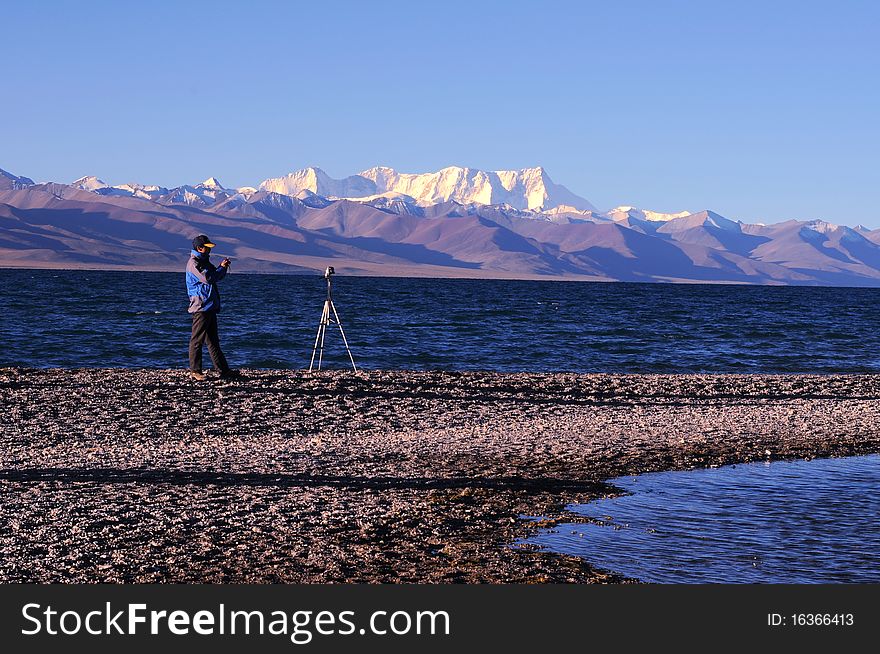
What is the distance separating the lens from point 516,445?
1427 cm

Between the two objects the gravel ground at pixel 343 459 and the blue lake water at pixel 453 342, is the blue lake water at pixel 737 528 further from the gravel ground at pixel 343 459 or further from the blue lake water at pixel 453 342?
the blue lake water at pixel 453 342

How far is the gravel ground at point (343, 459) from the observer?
344 inches

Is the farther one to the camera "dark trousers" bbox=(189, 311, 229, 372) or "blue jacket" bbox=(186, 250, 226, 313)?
"dark trousers" bbox=(189, 311, 229, 372)

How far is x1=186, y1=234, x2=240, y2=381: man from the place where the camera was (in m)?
18.8

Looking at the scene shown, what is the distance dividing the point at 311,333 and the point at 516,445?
94.6 feet

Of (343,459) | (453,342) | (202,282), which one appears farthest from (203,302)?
(453,342)

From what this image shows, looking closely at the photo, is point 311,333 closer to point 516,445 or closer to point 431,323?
point 431,323

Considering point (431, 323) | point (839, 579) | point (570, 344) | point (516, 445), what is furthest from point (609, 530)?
point (431, 323)

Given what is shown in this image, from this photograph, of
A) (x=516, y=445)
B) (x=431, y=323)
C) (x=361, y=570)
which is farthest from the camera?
(x=431, y=323)

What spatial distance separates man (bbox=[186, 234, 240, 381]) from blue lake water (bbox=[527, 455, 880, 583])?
28.1 ft

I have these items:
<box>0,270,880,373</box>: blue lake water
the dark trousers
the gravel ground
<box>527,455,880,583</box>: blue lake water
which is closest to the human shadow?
the gravel ground

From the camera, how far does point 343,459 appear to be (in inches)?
512

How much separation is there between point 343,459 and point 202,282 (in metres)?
6.78

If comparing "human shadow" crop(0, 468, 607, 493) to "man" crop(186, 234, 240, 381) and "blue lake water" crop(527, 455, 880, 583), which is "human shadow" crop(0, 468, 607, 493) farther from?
"man" crop(186, 234, 240, 381)
